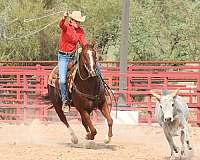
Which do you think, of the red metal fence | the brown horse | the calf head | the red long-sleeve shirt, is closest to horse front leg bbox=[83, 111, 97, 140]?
the brown horse

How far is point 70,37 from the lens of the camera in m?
10.2

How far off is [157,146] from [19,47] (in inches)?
695

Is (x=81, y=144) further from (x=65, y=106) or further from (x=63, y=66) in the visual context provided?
(x=63, y=66)

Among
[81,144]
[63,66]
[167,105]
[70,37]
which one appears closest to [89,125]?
[81,144]

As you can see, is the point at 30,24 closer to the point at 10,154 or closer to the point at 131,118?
the point at 131,118

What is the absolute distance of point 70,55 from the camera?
10375 millimetres

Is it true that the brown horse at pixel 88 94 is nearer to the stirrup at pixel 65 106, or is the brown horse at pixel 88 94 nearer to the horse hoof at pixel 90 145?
the horse hoof at pixel 90 145

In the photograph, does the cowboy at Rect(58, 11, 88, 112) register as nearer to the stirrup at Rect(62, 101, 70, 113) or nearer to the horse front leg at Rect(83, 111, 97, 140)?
the stirrup at Rect(62, 101, 70, 113)

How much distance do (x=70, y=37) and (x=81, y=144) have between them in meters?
2.00

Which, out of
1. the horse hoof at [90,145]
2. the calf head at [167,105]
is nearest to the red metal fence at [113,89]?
the horse hoof at [90,145]

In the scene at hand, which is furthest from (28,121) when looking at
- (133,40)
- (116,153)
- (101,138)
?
(133,40)

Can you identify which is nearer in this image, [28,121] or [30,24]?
[28,121]

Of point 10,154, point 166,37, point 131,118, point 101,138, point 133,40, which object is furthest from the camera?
point 166,37

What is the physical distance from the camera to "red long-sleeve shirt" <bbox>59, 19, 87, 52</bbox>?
10.1 metres
